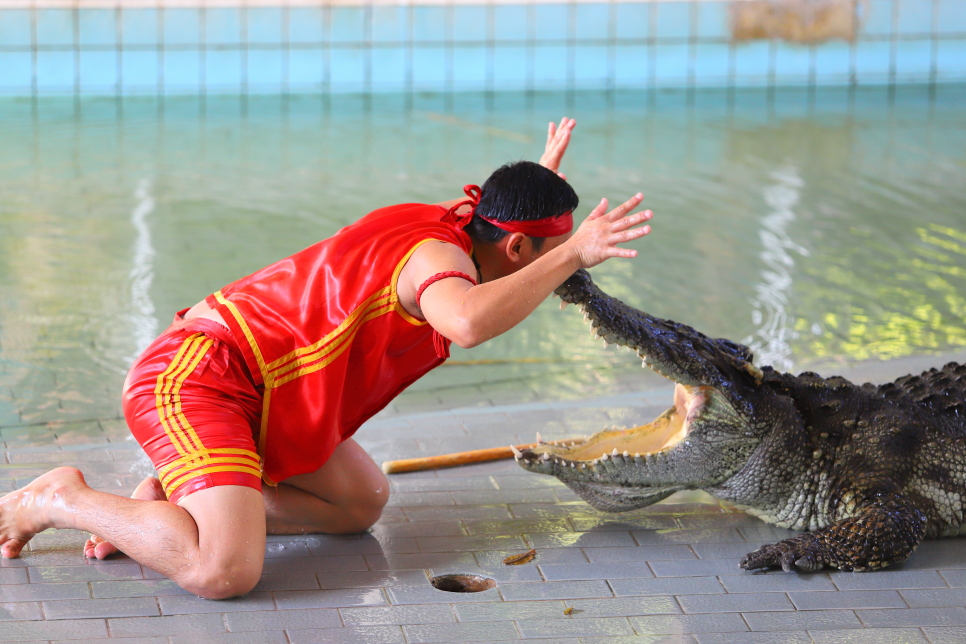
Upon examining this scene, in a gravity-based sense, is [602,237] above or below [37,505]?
above

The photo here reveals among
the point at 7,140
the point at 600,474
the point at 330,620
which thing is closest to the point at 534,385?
the point at 600,474

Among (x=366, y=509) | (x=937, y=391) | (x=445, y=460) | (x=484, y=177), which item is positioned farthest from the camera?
(x=484, y=177)

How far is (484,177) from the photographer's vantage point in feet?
25.8

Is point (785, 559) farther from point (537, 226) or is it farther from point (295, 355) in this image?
point (295, 355)

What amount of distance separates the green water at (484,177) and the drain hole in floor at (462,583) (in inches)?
71.1

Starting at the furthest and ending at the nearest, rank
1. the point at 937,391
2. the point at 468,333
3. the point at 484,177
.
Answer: the point at 484,177 → the point at 937,391 → the point at 468,333

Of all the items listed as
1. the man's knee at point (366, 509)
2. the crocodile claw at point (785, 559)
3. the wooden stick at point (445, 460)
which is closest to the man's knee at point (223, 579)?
the man's knee at point (366, 509)

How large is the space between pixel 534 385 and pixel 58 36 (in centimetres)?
819

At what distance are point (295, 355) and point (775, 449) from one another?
4.58 feet

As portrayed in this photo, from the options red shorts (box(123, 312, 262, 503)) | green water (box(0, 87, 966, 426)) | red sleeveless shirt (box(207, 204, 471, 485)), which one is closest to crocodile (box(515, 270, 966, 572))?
red sleeveless shirt (box(207, 204, 471, 485))

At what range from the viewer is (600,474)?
9.62ft

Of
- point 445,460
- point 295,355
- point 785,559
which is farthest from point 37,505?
point 785,559

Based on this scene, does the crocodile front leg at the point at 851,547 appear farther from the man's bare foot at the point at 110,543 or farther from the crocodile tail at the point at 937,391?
the man's bare foot at the point at 110,543

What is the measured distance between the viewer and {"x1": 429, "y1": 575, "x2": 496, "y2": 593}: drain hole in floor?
267cm
